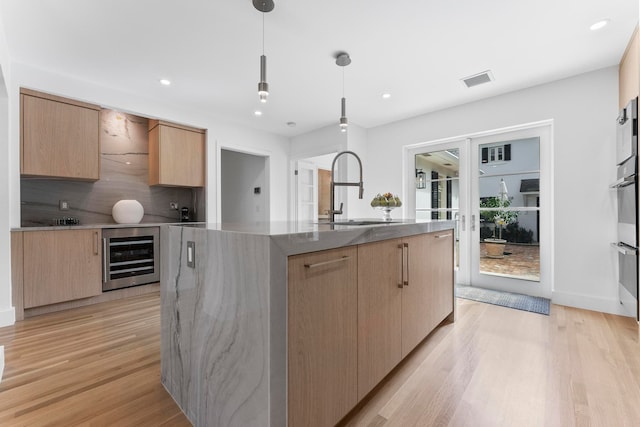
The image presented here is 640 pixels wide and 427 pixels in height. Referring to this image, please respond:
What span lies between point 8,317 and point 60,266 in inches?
20.8

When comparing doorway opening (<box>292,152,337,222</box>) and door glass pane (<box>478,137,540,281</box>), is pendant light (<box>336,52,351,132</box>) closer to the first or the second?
door glass pane (<box>478,137,540,281</box>)

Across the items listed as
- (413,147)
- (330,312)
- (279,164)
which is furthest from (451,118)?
(330,312)

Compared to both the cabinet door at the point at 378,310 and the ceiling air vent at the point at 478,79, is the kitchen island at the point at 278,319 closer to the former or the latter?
the cabinet door at the point at 378,310

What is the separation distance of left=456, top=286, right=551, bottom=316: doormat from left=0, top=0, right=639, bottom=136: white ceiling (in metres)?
2.37

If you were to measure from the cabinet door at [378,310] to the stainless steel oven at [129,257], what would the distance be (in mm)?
3136

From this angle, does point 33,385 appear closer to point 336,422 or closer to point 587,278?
point 336,422

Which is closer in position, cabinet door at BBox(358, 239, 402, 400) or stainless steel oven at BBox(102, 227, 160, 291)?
cabinet door at BBox(358, 239, 402, 400)

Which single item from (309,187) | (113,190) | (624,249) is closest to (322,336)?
(624,249)

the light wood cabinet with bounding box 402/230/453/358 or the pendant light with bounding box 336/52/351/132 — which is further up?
the pendant light with bounding box 336/52/351/132

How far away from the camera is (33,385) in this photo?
5.27ft

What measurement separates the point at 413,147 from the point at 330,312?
12.4ft

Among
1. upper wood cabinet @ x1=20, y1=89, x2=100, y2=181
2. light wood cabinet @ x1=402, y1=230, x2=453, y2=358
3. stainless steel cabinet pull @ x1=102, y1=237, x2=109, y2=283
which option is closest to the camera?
light wood cabinet @ x1=402, y1=230, x2=453, y2=358

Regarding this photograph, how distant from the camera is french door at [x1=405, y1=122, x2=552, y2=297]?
3295 mm

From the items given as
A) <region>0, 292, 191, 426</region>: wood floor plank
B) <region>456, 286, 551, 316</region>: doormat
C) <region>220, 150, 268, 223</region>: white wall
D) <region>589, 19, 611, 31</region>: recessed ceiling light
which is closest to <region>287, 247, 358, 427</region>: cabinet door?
<region>0, 292, 191, 426</region>: wood floor plank
